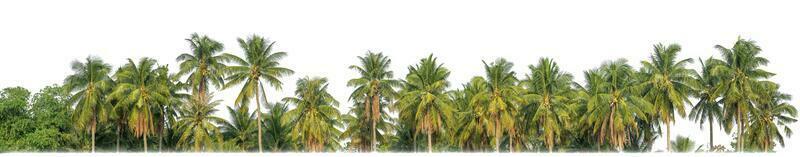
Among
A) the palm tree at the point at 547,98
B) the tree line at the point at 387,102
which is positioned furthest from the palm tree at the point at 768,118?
the palm tree at the point at 547,98

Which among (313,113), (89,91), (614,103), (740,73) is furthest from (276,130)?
(740,73)

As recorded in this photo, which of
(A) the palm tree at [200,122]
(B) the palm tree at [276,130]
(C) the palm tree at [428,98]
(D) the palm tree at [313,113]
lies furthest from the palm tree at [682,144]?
(A) the palm tree at [200,122]

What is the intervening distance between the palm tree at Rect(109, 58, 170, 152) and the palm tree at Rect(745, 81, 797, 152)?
42.2 m

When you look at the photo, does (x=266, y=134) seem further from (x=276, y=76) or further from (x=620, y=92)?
(x=620, y=92)

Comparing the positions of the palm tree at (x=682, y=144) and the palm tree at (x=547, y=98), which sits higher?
the palm tree at (x=547, y=98)

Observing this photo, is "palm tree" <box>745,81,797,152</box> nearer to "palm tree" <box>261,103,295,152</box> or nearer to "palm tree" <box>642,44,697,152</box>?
"palm tree" <box>642,44,697,152</box>

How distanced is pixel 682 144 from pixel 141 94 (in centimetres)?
3904

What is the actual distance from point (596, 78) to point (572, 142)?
12.2 m

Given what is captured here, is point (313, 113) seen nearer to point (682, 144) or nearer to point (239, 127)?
point (239, 127)

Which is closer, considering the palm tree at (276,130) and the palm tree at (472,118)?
the palm tree at (472,118)

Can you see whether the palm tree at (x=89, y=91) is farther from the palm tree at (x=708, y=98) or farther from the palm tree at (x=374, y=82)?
the palm tree at (x=708, y=98)

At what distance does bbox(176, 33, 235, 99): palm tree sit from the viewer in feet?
203

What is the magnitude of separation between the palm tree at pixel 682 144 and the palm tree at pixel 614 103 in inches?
156

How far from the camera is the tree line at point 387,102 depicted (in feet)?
197
